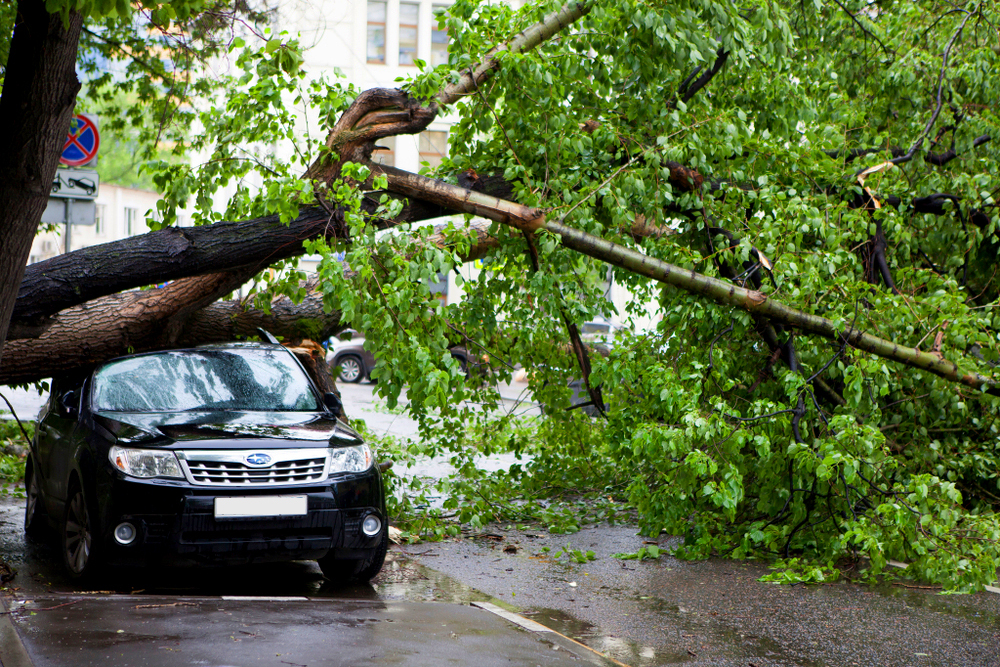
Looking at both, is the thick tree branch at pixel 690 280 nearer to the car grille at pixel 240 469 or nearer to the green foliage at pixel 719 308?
the green foliage at pixel 719 308

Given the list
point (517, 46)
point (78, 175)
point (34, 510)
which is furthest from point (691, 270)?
point (78, 175)

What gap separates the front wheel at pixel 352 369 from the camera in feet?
81.9

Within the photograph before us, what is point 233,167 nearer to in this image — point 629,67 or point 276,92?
point 276,92

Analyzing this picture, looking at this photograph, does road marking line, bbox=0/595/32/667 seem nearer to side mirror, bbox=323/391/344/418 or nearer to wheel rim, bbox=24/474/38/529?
side mirror, bbox=323/391/344/418

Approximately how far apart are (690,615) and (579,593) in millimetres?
842

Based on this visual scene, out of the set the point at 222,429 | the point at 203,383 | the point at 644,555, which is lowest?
the point at 644,555

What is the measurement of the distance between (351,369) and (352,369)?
3cm

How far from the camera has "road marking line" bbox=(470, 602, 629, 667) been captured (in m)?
4.72

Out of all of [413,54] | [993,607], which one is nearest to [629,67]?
[993,607]

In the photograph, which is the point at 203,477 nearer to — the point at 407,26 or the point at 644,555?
the point at 644,555

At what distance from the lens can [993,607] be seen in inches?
237

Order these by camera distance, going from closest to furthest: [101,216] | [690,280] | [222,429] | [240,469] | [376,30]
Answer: [240,469], [222,429], [690,280], [376,30], [101,216]

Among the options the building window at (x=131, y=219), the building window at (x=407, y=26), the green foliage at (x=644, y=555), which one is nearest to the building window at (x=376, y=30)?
the building window at (x=407, y=26)

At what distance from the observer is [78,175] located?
1020cm
